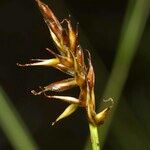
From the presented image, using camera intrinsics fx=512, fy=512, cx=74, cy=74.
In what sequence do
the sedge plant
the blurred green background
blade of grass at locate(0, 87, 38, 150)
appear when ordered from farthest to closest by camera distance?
the blurred green background < blade of grass at locate(0, 87, 38, 150) < the sedge plant

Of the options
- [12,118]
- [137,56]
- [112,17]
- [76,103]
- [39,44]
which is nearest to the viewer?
[76,103]

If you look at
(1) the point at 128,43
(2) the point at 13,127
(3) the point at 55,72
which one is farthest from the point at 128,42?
(3) the point at 55,72

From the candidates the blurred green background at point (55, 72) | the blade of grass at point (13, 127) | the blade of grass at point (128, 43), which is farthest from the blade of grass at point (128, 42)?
the blurred green background at point (55, 72)

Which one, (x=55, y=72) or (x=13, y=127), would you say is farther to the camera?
(x=55, y=72)

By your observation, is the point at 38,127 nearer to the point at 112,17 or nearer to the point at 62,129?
the point at 62,129

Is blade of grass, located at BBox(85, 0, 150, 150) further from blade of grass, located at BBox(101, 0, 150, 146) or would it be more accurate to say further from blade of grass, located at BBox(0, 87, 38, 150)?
blade of grass, located at BBox(0, 87, 38, 150)

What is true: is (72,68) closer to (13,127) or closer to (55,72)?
(13,127)

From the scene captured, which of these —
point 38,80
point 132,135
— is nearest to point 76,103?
point 132,135

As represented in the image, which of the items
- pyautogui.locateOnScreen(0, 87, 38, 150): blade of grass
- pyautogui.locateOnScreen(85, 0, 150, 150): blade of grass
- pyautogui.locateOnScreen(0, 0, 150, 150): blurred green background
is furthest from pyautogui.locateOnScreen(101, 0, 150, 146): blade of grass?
pyautogui.locateOnScreen(0, 0, 150, 150): blurred green background
